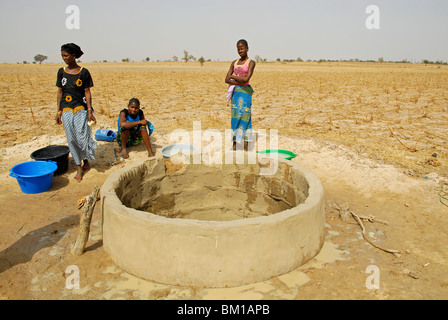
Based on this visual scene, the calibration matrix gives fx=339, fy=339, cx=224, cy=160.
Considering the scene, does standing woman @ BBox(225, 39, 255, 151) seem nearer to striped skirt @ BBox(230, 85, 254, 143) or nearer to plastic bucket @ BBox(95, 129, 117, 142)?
striped skirt @ BBox(230, 85, 254, 143)

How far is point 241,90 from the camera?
501 cm

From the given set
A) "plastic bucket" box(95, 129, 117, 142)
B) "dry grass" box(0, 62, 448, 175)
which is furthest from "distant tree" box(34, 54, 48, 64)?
"plastic bucket" box(95, 129, 117, 142)

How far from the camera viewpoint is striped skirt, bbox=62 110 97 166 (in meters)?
4.53

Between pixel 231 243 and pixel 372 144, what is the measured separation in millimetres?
4884

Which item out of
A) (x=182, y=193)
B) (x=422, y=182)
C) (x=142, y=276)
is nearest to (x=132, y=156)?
(x=182, y=193)

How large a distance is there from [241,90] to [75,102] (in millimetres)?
2305

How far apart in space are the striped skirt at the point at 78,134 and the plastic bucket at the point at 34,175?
35 cm

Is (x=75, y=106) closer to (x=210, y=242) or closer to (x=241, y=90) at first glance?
(x=241, y=90)

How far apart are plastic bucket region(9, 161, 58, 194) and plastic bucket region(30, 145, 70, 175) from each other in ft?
0.50

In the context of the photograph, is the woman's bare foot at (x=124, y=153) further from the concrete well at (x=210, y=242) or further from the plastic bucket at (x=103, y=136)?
the concrete well at (x=210, y=242)

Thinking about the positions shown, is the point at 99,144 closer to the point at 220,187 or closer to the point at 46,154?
the point at 46,154

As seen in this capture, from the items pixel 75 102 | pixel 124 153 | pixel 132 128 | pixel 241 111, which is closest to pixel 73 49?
pixel 75 102

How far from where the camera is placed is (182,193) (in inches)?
167

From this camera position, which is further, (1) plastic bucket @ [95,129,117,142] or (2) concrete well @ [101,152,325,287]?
(1) plastic bucket @ [95,129,117,142]
